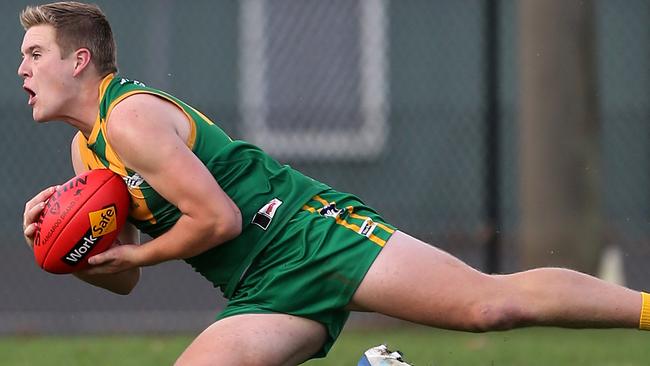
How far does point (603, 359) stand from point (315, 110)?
4988mm

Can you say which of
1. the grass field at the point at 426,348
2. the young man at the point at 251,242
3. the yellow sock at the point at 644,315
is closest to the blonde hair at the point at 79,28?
the young man at the point at 251,242

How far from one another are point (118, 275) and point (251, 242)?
589 millimetres

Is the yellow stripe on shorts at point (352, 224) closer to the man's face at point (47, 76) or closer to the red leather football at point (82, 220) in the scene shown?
the red leather football at point (82, 220)

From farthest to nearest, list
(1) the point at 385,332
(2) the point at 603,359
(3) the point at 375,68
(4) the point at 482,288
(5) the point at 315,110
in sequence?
(3) the point at 375,68 < (5) the point at 315,110 < (1) the point at 385,332 < (2) the point at 603,359 < (4) the point at 482,288

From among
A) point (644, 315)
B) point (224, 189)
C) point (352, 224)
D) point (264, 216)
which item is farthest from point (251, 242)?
point (644, 315)

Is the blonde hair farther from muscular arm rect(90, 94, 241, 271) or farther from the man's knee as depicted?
the man's knee

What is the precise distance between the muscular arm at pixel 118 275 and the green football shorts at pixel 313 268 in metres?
0.47

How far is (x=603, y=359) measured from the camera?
6.93m

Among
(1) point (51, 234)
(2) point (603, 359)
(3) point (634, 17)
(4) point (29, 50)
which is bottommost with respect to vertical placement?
(2) point (603, 359)

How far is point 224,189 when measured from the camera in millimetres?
4379

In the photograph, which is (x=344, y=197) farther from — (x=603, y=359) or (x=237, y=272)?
(x=603, y=359)

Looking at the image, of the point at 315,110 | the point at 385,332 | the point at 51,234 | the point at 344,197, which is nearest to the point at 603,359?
the point at 385,332

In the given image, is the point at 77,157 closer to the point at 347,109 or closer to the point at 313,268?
the point at 313,268

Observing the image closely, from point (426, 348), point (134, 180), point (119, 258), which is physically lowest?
point (426, 348)
